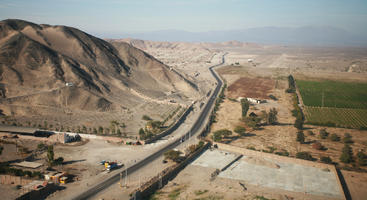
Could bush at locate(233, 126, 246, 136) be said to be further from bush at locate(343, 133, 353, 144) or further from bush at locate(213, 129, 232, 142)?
bush at locate(343, 133, 353, 144)

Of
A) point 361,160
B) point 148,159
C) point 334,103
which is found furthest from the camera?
point 334,103

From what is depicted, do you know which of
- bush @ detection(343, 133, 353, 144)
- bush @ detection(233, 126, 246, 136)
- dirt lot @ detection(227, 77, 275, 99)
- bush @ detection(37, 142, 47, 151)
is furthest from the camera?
dirt lot @ detection(227, 77, 275, 99)

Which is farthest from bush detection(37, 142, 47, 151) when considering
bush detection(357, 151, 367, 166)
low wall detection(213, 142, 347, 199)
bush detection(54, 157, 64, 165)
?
bush detection(357, 151, 367, 166)

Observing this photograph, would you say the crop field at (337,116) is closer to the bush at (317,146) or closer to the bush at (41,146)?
the bush at (317,146)

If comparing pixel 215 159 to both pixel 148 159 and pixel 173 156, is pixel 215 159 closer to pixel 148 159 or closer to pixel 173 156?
pixel 173 156

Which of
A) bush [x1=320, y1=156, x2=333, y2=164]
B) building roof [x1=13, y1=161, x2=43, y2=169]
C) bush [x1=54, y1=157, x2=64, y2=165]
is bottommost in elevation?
bush [x1=320, y1=156, x2=333, y2=164]

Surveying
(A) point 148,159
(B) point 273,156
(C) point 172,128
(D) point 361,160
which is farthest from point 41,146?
(D) point 361,160
